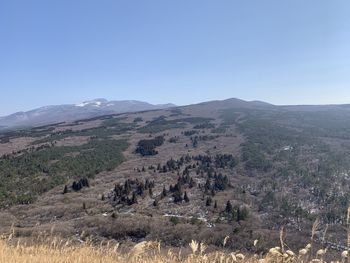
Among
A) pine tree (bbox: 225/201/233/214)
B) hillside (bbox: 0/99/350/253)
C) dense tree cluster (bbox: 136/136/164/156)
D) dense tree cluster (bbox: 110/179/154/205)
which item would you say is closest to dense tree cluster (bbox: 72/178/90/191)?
hillside (bbox: 0/99/350/253)

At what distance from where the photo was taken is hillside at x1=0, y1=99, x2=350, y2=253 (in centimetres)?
1934

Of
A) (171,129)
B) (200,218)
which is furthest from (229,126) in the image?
(200,218)

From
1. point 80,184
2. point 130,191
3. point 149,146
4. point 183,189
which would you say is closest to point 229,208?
point 183,189

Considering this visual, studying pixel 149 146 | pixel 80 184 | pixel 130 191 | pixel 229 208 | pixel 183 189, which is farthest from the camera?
pixel 149 146

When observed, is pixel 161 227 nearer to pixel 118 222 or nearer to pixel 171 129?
pixel 118 222

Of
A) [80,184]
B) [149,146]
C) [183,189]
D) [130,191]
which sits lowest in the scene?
[183,189]

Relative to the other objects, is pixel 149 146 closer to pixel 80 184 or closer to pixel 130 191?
pixel 80 184

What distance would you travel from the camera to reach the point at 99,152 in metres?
45.7

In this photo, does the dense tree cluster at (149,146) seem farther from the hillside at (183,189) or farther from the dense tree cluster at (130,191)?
the dense tree cluster at (130,191)

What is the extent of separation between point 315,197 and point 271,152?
1636 centimetres

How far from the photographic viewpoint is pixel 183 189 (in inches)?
1144

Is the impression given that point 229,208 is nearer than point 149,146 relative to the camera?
Yes

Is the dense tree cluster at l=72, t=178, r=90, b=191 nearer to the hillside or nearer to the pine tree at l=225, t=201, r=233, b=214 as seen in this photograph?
the hillside

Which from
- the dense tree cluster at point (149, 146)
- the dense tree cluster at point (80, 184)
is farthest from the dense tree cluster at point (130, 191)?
the dense tree cluster at point (149, 146)
